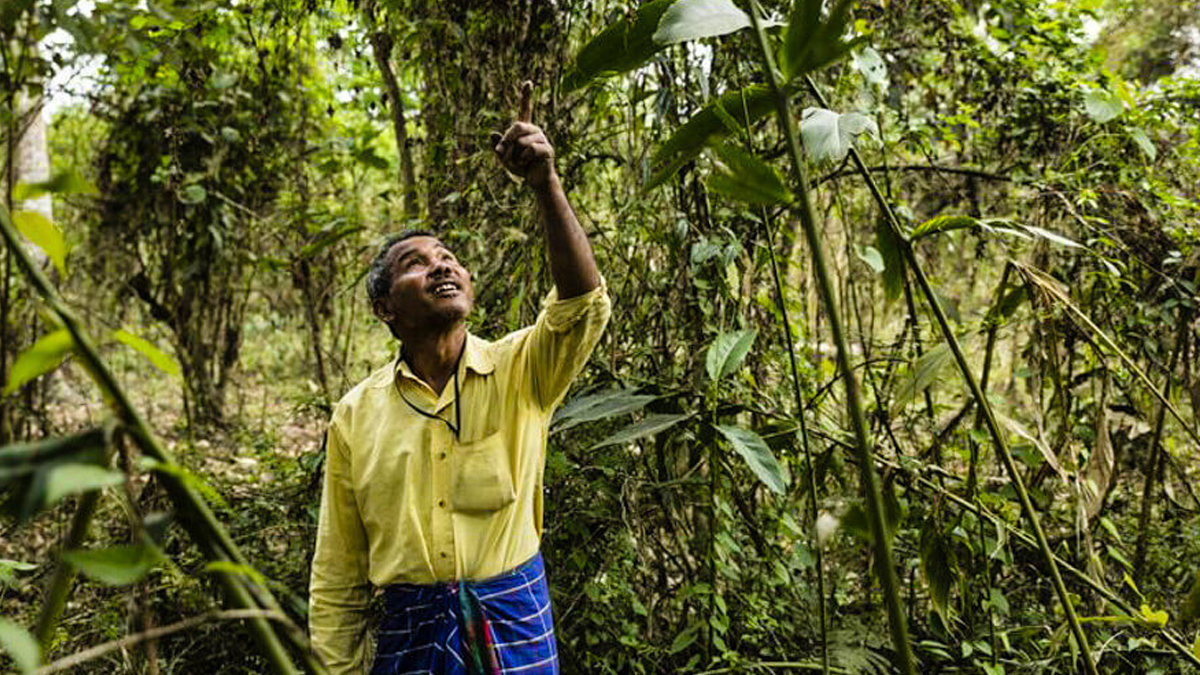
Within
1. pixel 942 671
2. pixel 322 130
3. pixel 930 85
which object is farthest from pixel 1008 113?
pixel 322 130

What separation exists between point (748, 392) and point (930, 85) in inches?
73.7

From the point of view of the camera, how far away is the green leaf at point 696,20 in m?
0.86

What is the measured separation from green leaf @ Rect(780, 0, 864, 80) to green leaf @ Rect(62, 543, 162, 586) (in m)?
0.54

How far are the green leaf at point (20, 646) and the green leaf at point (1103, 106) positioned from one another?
3.04 m

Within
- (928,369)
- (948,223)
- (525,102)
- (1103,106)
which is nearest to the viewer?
(948,223)

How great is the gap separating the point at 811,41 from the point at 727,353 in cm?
123

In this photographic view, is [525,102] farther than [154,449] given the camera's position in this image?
Yes

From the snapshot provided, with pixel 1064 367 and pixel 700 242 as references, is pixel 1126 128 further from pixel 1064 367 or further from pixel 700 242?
pixel 700 242

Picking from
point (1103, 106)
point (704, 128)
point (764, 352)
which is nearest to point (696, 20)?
point (704, 128)

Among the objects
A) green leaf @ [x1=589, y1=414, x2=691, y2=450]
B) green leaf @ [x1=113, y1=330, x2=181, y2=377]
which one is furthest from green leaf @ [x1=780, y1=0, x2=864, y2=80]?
green leaf @ [x1=589, y1=414, x2=691, y2=450]

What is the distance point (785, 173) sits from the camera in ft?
9.05

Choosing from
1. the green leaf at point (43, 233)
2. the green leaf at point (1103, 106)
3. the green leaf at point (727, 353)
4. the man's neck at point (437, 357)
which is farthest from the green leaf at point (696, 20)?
the green leaf at point (1103, 106)

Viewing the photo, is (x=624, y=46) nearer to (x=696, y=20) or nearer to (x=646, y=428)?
(x=696, y=20)

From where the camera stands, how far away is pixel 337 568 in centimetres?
193
